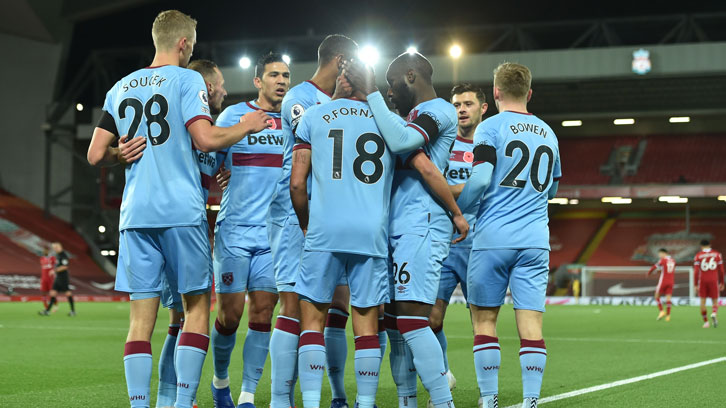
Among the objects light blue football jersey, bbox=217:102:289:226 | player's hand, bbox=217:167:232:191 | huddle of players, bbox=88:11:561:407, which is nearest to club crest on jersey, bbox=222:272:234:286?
light blue football jersey, bbox=217:102:289:226

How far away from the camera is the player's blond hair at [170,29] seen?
4746mm

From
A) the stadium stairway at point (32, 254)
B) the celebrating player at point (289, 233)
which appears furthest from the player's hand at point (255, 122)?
the stadium stairway at point (32, 254)

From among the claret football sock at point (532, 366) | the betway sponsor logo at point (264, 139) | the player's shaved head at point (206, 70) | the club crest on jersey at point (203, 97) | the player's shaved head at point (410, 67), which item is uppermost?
the player's shaved head at point (206, 70)

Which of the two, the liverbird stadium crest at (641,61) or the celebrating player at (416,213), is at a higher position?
the liverbird stadium crest at (641,61)

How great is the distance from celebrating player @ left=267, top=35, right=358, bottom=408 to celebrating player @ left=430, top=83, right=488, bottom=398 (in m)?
1.48

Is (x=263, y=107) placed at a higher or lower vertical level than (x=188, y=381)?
higher

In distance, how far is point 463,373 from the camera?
8391mm

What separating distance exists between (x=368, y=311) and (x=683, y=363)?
6032 mm

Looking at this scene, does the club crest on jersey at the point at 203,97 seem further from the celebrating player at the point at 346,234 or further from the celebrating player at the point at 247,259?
the celebrating player at the point at 247,259

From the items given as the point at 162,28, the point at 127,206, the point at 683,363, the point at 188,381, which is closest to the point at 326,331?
the point at 188,381

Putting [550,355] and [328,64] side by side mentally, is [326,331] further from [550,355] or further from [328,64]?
[550,355]

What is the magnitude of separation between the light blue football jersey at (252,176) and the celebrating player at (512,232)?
1.41 m

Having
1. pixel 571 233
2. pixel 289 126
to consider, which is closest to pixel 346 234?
pixel 289 126

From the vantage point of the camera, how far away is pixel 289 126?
5.12 m
